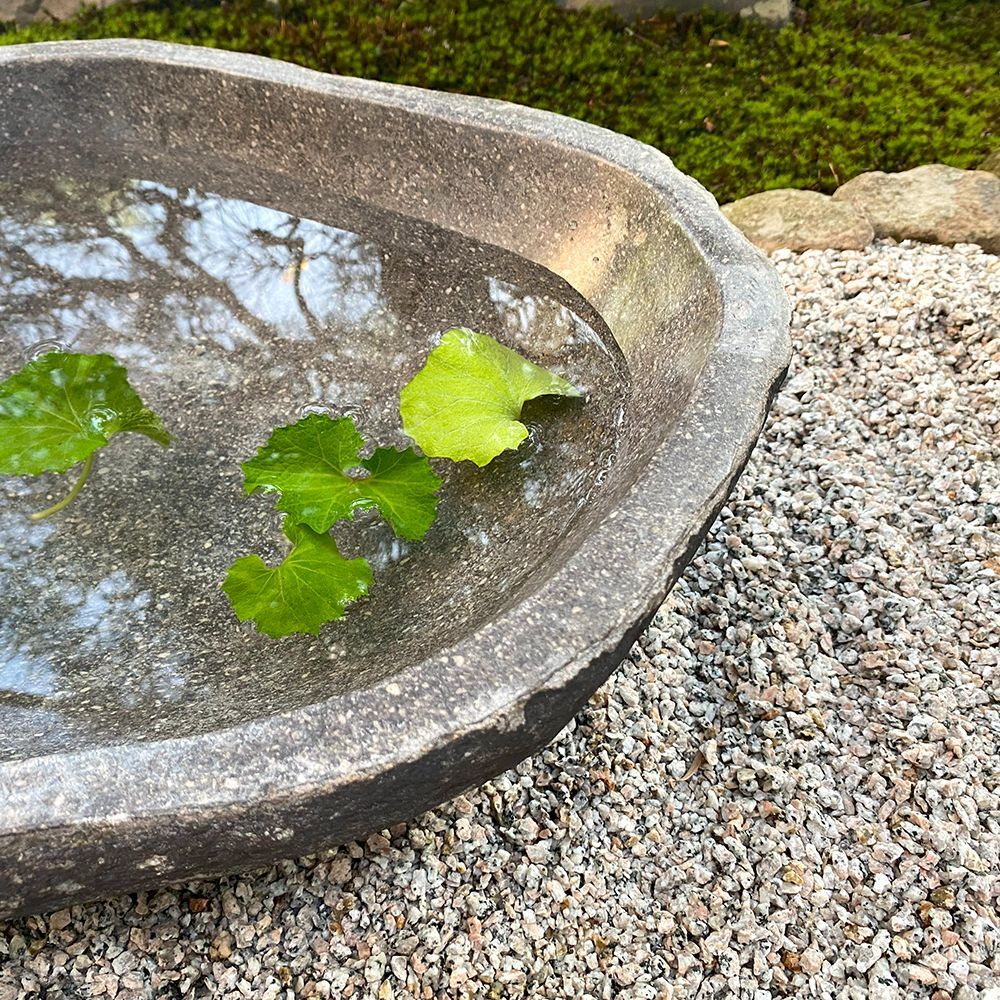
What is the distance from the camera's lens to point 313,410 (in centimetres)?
167

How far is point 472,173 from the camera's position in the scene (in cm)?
166

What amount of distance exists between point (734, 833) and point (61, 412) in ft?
4.18

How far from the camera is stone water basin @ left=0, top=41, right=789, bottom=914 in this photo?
910 mm

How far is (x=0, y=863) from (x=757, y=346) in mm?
1016

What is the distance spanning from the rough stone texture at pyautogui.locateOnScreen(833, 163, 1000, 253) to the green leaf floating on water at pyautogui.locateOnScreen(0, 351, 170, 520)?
6.43 ft

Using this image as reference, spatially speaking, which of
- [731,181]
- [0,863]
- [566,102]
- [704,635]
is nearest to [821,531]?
[704,635]

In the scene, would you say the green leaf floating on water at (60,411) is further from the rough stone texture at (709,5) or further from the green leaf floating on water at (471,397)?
the rough stone texture at (709,5)

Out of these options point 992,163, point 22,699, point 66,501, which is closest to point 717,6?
point 992,163

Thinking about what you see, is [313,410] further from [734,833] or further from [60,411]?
[734,833]

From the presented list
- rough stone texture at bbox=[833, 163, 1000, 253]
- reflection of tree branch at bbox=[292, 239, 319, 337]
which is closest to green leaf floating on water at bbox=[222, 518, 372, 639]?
reflection of tree branch at bbox=[292, 239, 319, 337]

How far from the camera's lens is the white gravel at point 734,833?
1352mm

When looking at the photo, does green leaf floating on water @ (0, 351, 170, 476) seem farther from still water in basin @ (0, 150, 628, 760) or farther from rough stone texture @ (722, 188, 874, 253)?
rough stone texture @ (722, 188, 874, 253)

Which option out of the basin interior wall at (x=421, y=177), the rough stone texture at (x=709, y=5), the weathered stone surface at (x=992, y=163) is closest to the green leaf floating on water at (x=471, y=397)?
the basin interior wall at (x=421, y=177)

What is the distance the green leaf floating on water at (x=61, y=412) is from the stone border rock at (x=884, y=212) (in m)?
1.67
